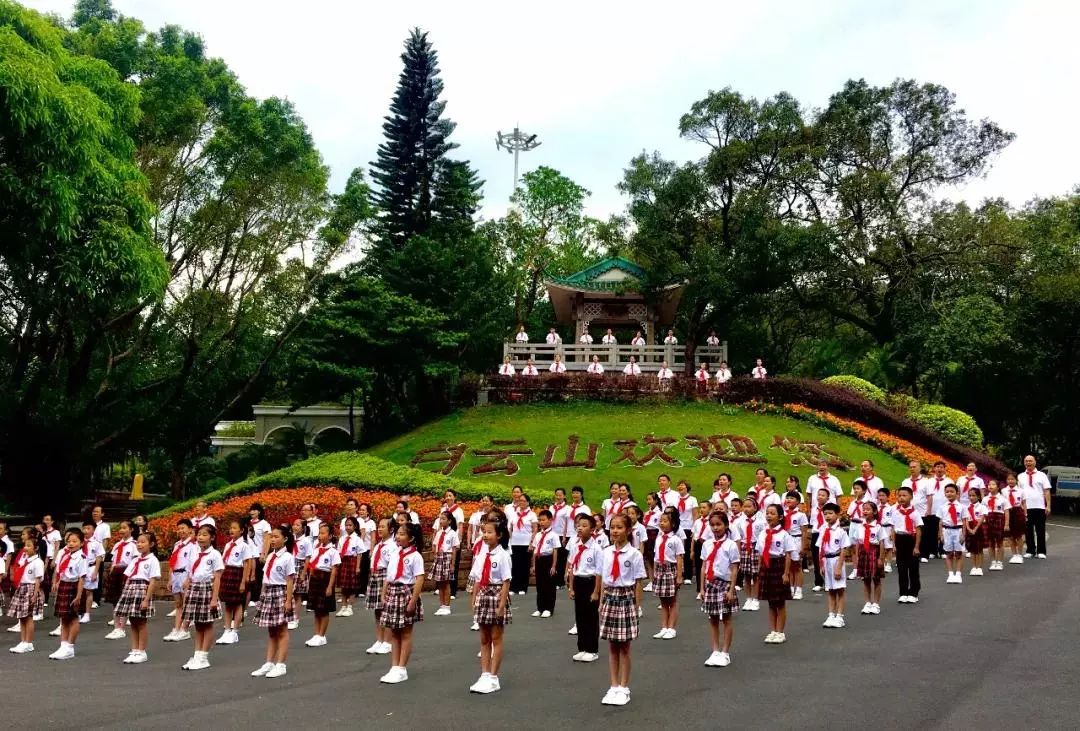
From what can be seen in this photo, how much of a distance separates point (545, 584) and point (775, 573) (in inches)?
139

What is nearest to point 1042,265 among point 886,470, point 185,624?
point 886,470

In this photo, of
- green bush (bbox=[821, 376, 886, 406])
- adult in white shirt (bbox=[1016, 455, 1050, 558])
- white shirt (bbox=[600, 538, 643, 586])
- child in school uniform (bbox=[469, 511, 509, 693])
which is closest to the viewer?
white shirt (bbox=[600, 538, 643, 586])

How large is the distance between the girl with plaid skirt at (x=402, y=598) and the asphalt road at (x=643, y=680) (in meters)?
0.26

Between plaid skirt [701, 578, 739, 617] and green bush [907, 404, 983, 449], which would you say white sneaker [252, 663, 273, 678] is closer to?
plaid skirt [701, 578, 739, 617]

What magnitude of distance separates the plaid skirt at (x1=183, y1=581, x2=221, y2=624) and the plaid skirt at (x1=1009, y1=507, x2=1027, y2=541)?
42.4ft

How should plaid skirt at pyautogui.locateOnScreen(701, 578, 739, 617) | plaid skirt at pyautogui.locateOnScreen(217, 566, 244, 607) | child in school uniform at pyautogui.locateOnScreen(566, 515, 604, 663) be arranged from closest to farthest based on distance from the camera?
child in school uniform at pyautogui.locateOnScreen(566, 515, 604, 663) → plaid skirt at pyautogui.locateOnScreen(701, 578, 739, 617) → plaid skirt at pyautogui.locateOnScreen(217, 566, 244, 607)

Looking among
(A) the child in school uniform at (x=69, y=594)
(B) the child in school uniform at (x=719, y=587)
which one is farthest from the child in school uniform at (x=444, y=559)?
(B) the child in school uniform at (x=719, y=587)

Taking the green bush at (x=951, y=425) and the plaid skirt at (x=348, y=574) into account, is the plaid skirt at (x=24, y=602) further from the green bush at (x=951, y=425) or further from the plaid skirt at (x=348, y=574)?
the green bush at (x=951, y=425)

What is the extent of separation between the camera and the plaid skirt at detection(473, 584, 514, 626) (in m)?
8.14

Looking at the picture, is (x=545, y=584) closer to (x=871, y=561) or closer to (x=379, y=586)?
(x=379, y=586)

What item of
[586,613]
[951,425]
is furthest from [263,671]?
[951,425]

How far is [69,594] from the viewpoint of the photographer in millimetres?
10805

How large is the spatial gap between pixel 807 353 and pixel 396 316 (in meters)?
23.4

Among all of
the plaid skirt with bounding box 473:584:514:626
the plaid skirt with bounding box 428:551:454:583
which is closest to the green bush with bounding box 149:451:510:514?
the plaid skirt with bounding box 428:551:454:583
